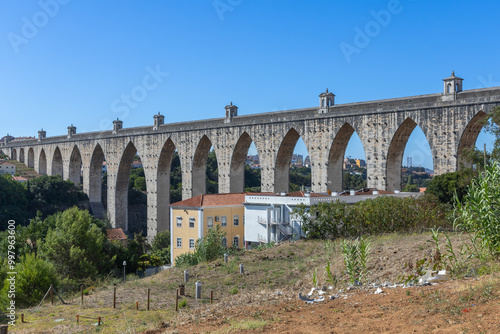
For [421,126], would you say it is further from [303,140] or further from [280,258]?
[280,258]

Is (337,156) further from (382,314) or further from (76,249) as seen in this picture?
(382,314)

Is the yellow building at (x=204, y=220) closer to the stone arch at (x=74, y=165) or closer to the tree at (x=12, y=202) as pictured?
the tree at (x=12, y=202)

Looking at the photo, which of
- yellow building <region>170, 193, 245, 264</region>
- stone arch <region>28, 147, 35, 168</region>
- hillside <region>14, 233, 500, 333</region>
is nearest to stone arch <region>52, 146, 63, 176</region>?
stone arch <region>28, 147, 35, 168</region>

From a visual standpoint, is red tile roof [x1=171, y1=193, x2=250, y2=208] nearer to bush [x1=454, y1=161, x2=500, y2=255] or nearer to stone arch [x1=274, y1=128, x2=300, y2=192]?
stone arch [x1=274, y1=128, x2=300, y2=192]

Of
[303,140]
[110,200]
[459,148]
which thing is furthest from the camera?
[110,200]

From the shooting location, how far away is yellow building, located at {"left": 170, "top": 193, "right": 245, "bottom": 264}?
2809cm

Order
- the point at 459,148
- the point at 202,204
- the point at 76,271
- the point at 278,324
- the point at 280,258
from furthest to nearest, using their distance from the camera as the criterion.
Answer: the point at 202,204
the point at 459,148
the point at 76,271
the point at 280,258
the point at 278,324

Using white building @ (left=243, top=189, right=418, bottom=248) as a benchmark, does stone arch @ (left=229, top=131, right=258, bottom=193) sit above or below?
above

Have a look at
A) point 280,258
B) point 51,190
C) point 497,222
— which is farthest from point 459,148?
point 51,190

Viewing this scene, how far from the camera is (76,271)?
22.8m

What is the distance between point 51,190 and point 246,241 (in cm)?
3065

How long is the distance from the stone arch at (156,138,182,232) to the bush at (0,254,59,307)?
952 inches

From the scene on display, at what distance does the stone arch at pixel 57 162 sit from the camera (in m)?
58.8

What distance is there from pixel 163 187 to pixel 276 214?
20.6m
